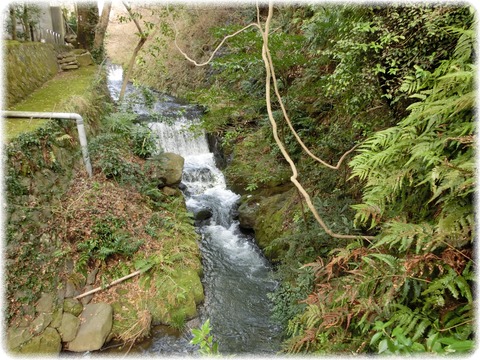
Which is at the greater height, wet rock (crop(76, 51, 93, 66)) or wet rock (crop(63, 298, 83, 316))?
wet rock (crop(76, 51, 93, 66))

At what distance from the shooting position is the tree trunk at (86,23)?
11.8 meters

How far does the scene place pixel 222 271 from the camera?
6.61 meters

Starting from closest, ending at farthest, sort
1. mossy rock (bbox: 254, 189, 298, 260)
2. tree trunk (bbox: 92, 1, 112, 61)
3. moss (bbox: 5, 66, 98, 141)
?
moss (bbox: 5, 66, 98, 141) → mossy rock (bbox: 254, 189, 298, 260) → tree trunk (bbox: 92, 1, 112, 61)

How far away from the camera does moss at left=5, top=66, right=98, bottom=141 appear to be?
217 inches


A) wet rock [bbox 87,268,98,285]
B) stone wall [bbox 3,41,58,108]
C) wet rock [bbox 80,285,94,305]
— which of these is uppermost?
stone wall [bbox 3,41,58,108]

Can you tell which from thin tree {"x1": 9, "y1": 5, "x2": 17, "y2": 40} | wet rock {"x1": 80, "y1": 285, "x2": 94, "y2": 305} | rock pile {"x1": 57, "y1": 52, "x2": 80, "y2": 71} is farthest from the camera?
rock pile {"x1": 57, "y1": 52, "x2": 80, "y2": 71}

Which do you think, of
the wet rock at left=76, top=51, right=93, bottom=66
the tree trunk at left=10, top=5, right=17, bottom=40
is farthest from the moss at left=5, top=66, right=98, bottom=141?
the tree trunk at left=10, top=5, right=17, bottom=40

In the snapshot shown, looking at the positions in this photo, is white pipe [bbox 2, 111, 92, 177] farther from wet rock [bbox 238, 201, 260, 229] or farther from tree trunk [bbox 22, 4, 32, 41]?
tree trunk [bbox 22, 4, 32, 41]

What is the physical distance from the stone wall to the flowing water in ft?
12.0

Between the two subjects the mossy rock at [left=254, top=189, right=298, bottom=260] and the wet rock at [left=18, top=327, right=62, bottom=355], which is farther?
the mossy rock at [left=254, top=189, right=298, bottom=260]

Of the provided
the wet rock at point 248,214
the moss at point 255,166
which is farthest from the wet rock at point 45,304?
the wet rock at point 248,214

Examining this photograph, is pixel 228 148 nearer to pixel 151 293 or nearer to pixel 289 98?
pixel 289 98

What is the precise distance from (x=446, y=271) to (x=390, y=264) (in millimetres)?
408

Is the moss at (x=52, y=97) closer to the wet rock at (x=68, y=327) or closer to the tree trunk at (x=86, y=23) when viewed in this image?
the tree trunk at (x=86, y=23)
